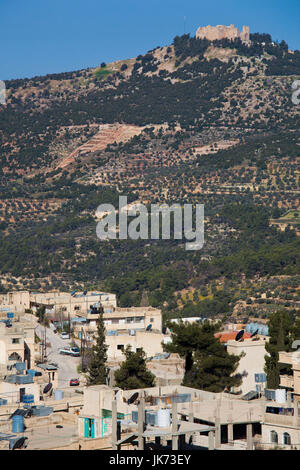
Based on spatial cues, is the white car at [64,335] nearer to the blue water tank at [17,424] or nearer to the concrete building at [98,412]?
the concrete building at [98,412]

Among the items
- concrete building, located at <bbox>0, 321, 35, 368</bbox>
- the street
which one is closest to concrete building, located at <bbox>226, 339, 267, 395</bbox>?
the street

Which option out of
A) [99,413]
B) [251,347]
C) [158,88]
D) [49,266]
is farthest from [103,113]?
[99,413]

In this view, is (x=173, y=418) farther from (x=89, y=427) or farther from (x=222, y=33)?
(x=222, y=33)

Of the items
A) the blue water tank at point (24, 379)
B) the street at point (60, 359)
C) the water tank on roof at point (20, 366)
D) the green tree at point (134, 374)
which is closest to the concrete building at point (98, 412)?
the green tree at point (134, 374)

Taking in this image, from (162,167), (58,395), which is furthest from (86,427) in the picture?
(162,167)

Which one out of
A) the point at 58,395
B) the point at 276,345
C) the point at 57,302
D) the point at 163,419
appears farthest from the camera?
the point at 57,302
